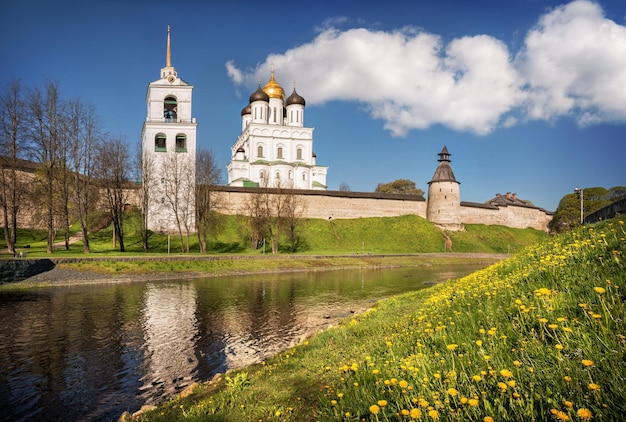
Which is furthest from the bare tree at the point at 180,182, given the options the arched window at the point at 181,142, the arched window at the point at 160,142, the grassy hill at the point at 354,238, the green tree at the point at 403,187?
the green tree at the point at 403,187

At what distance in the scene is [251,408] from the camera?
16.6 ft

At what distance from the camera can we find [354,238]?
51719mm

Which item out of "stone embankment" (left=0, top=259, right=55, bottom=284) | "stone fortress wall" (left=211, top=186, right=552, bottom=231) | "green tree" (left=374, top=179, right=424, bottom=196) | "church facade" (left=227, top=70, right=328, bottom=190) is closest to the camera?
"stone embankment" (left=0, top=259, right=55, bottom=284)

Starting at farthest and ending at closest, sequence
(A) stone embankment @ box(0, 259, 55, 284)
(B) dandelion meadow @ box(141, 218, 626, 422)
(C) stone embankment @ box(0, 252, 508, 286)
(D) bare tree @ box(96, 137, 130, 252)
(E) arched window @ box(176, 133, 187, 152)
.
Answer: (E) arched window @ box(176, 133, 187, 152) < (D) bare tree @ box(96, 137, 130, 252) < (C) stone embankment @ box(0, 252, 508, 286) < (A) stone embankment @ box(0, 259, 55, 284) < (B) dandelion meadow @ box(141, 218, 626, 422)

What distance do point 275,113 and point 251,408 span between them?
6579 centimetres

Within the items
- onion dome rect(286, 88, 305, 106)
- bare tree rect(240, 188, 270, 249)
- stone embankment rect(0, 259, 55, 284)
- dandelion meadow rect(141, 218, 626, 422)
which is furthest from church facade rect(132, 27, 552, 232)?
dandelion meadow rect(141, 218, 626, 422)

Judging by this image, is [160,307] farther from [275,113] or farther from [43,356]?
[275,113]

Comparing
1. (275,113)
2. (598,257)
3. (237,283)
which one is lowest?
(237,283)

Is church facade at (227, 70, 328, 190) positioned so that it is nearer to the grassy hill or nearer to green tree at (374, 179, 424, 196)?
the grassy hill

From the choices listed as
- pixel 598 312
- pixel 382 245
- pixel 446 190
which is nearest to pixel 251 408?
pixel 598 312

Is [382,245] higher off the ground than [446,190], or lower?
lower

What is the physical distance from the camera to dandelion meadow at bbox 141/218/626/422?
3.09m

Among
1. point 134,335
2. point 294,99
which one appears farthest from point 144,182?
point 294,99

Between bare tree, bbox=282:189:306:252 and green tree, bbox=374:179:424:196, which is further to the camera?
green tree, bbox=374:179:424:196
